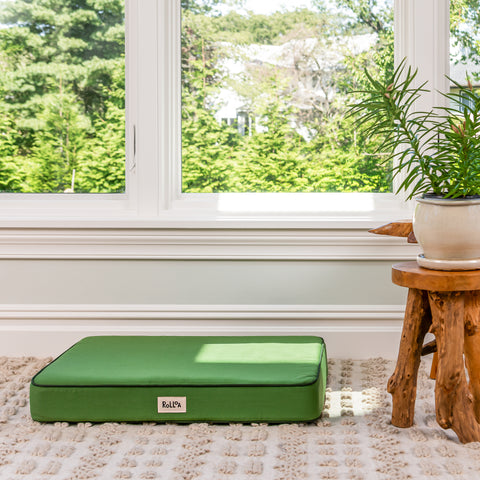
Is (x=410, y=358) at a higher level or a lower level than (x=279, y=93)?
lower

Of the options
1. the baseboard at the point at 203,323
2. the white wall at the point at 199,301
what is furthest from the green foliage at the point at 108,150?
the baseboard at the point at 203,323

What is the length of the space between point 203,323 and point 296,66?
3.98 feet

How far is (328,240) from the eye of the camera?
2613 mm

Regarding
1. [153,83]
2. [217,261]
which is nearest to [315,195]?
[217,261]

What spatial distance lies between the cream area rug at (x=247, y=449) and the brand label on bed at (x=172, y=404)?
0.18ft

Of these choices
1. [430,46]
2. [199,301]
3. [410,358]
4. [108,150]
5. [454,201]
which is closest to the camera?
[454,201]

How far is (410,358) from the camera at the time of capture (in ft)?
6.05

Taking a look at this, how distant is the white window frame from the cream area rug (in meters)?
0.77

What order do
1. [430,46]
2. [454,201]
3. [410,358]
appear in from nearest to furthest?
[454,201]
[410,358]
[430,46]

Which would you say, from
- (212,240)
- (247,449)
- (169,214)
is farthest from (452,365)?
(169,214)

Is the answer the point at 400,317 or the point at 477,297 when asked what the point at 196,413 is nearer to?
the point at 477,297

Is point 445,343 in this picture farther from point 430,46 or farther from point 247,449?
point 430,46

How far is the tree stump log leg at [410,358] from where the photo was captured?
1.85m

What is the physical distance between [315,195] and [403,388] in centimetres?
113
